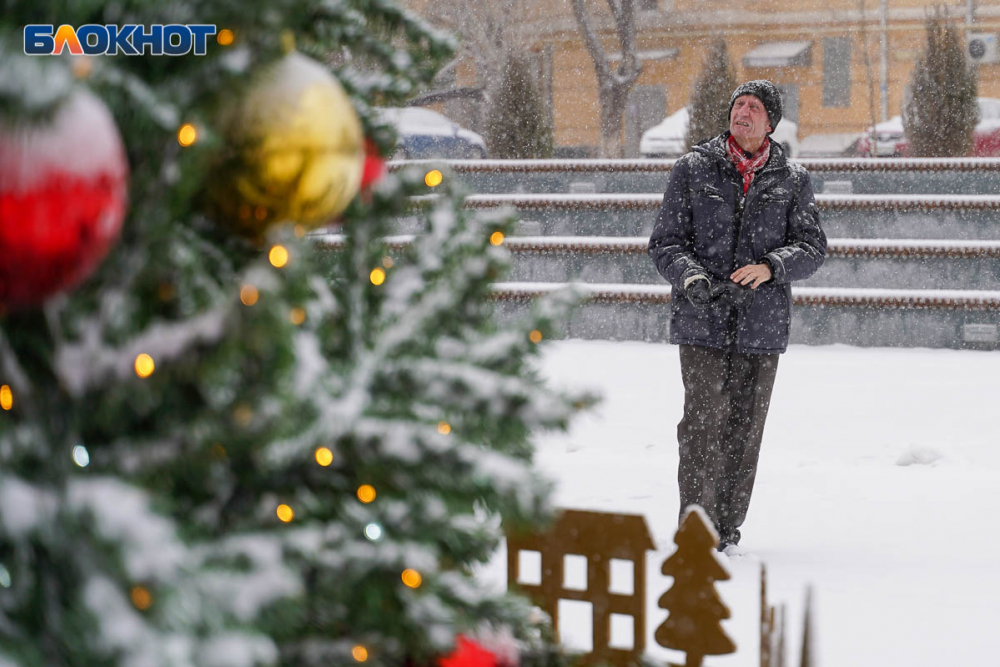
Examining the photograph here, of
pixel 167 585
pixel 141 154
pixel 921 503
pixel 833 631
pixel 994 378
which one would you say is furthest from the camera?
pixel 994 378

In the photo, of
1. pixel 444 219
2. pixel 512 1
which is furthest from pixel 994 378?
pixel 512 1

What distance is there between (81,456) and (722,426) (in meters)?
4.04

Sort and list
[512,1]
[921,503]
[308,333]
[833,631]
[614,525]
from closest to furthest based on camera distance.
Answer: [308,333], [614,525], [833,631], [921,503], [512,1]

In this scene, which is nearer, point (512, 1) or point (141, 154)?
point (141, 154)

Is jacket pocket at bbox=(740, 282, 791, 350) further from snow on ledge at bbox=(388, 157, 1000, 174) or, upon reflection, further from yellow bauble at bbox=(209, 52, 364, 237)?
snow on ledge at bbox=(388, 157, 1000, 174)

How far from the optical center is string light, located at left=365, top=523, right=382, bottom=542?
3.65 ft

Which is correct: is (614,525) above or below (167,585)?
below

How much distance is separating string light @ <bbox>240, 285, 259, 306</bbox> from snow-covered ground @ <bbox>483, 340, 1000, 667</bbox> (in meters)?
0.37

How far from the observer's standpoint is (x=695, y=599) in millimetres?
2055

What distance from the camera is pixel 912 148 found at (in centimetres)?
1343

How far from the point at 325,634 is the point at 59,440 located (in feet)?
1.27

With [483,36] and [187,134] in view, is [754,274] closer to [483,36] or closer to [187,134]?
[187,134]

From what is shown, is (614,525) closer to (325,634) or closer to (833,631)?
(325,634)

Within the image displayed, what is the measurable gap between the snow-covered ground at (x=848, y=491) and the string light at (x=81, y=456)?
41 centimetres
